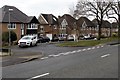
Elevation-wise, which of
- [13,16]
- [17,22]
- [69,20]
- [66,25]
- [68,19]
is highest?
[68,19]

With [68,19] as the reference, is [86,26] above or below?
below

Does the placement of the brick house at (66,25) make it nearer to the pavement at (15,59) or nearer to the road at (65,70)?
the pavement at (15,59)

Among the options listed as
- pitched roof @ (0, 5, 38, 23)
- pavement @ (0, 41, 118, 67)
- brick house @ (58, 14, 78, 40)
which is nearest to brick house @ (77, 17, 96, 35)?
brick house @ (58, 14, 78, 40)

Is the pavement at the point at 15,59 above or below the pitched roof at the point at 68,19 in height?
below

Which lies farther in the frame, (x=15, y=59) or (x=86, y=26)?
(x=86, y=26)

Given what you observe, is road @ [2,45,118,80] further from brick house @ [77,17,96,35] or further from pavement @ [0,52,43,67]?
brick house @ [77,17,96,35]

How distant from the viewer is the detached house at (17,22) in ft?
222

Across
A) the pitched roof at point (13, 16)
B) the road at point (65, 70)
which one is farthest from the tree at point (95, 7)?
the road at point (65, 70)

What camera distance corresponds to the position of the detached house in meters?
67.7

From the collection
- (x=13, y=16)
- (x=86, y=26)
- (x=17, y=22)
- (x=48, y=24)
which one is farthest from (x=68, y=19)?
(x=17, y=22)

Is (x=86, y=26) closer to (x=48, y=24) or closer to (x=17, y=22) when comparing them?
(x=48, y=24)

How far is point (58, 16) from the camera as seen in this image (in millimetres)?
108875

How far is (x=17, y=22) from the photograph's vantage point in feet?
228

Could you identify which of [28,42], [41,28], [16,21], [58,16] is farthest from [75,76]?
[58,16]
